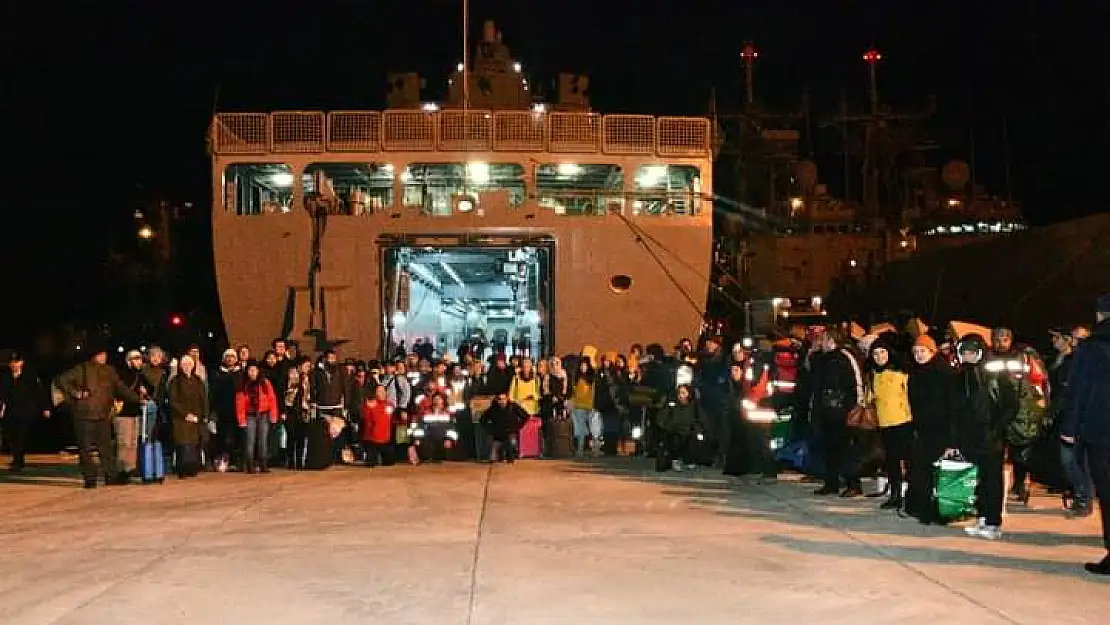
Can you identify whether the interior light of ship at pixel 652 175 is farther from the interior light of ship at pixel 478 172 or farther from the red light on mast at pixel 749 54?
the red light on mast at pixel 749 54

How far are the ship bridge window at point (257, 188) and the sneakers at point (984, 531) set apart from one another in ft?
51.7

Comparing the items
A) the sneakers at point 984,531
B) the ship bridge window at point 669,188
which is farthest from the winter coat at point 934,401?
the ship bridge window at point 669,188

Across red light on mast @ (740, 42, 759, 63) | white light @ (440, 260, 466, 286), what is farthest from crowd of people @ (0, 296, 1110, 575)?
red light on mast @ (740, 42, 759, 63)

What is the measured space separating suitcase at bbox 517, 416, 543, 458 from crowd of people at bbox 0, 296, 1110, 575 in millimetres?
20

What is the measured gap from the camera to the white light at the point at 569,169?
20.3 metres

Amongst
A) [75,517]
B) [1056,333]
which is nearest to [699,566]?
[1056,333]

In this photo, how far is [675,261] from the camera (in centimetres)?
1998

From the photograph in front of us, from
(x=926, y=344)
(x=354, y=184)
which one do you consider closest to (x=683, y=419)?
(x=926, y=344)

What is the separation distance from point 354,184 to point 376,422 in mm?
10968

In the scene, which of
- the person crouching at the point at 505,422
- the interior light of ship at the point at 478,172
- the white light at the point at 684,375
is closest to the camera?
the white light at the point at 684,375

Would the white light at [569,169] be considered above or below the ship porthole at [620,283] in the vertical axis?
above

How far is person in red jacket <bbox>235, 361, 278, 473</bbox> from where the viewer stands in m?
11.3

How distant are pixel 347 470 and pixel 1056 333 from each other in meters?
7.57

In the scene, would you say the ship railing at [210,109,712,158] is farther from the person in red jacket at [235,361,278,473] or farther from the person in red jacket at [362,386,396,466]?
the person in red jacket at [235,361,278,473]
